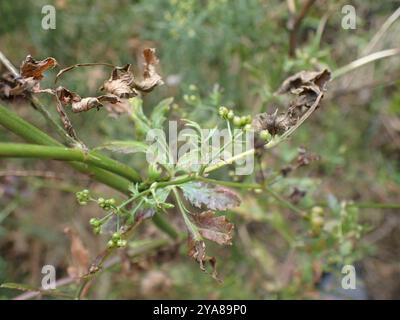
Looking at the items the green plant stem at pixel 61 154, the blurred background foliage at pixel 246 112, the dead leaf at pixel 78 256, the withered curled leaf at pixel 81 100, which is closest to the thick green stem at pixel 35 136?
the green plant stem at pixel 61 154

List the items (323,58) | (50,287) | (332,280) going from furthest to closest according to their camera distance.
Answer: (332,280) → (323,58) → (50,287)

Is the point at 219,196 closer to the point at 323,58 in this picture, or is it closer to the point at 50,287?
the point at 50,287

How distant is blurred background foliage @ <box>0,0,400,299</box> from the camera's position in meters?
2.09

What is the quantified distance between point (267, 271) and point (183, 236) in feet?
2.40

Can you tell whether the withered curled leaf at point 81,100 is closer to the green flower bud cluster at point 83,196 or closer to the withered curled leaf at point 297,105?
the green flower bud cluster at point 83,196

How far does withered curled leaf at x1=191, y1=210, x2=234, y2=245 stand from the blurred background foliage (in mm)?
629

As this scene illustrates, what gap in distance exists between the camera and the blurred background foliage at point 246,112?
209 cm

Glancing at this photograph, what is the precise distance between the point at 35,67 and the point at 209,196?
45cm

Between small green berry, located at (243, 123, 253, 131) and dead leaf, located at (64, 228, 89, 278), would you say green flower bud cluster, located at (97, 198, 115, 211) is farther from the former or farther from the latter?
dead leaf, located at (64, 228, 89, 278)

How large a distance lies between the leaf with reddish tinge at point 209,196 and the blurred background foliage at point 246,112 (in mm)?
578

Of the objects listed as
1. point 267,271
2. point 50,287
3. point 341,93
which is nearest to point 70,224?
point 267,271

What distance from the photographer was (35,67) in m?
1.09

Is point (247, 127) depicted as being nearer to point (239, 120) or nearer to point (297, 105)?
point (239, 120)
